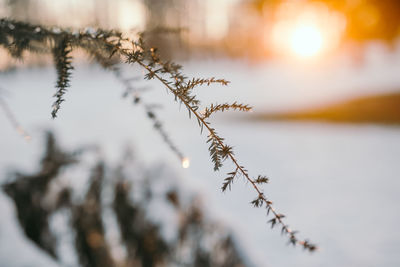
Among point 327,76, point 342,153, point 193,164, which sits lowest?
point 193,164

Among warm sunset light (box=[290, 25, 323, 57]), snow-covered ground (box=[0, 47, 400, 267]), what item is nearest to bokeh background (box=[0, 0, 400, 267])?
snow-covered ground (box=[0, 47, 400, 267])

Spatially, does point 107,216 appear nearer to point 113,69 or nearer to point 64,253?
point 64,253

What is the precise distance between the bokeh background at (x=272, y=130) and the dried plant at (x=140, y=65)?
0.07 meters

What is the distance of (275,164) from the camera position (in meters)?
8.23

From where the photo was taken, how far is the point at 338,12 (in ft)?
44.5

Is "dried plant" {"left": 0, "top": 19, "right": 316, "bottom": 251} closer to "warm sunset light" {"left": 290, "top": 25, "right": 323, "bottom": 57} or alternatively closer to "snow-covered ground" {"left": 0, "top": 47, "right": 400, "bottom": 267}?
"snow-covered ground" {"left": 0, "top": 47, "right": 400, "bottom": 267}

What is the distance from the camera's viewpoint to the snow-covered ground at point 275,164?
10.0ft

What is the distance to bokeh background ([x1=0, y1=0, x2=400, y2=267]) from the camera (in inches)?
78.9

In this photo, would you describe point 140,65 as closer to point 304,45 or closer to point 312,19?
point 312,19

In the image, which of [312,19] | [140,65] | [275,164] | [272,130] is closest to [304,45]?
[312,19]

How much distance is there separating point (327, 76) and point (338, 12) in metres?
11.7

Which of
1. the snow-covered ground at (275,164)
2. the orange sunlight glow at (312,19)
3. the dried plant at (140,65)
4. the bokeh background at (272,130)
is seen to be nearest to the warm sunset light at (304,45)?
the bokeh background at (272,130)

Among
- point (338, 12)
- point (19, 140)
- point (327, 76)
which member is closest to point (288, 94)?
point (338, 12)

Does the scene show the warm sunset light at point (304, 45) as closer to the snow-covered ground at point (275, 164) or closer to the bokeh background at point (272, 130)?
the bokeh background at point (272, 130)
